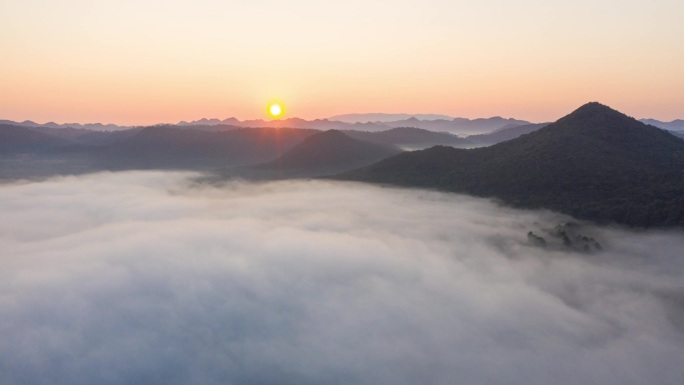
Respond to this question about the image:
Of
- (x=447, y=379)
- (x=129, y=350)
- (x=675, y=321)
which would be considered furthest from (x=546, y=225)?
(x=129, y=350)

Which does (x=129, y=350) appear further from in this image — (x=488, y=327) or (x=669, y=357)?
(x=669, y=357)

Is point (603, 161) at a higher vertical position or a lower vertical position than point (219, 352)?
higher

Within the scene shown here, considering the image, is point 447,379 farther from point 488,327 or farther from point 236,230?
point 236,230

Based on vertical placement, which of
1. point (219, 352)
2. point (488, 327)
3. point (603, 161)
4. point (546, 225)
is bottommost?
point (219, 352)

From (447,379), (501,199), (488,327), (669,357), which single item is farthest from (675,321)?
(501,199)

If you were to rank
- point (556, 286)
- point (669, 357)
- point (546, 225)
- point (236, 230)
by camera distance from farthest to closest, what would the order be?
point (236, 230) < point (546, 225) < point (556, 286) < point (669, 357)

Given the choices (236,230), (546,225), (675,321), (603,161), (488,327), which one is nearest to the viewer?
(675,321)

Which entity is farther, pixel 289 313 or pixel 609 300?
pixel 289 313
